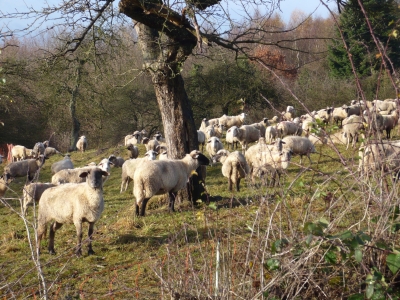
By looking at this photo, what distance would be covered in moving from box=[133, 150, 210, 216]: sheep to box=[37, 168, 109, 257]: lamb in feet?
7.29

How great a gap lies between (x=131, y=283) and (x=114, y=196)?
8905mm

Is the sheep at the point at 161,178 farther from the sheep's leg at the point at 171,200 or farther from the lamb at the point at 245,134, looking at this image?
the lamb at the point at 245,134

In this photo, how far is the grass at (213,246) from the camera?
3.79 m

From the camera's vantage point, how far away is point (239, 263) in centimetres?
433

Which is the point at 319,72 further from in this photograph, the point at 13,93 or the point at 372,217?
the point at 372,217

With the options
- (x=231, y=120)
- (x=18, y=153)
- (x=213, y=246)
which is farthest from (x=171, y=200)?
(x=231, y=120)

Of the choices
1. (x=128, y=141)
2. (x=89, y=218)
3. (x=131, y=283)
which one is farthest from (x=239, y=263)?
(x=128, y=141)

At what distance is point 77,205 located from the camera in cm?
891

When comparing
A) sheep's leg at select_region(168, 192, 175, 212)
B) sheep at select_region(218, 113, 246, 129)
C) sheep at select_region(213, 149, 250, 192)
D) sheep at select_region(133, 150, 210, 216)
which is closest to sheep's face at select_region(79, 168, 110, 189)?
sheep at select_region(133, 150, 210, 216)

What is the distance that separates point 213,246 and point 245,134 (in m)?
18.5

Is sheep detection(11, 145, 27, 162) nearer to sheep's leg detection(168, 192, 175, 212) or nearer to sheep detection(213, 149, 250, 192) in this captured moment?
sheep detection(213, 149, 250, 192)

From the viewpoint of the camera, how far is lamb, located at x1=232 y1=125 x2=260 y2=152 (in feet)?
75.1

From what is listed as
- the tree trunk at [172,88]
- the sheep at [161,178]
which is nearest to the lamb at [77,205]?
the sheep at [161,178]

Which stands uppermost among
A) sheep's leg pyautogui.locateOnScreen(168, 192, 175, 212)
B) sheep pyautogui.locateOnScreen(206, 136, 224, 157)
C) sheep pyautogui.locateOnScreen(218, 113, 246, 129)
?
sheep pyautogui.locateOnScreen(218, 113, 246, 129)
